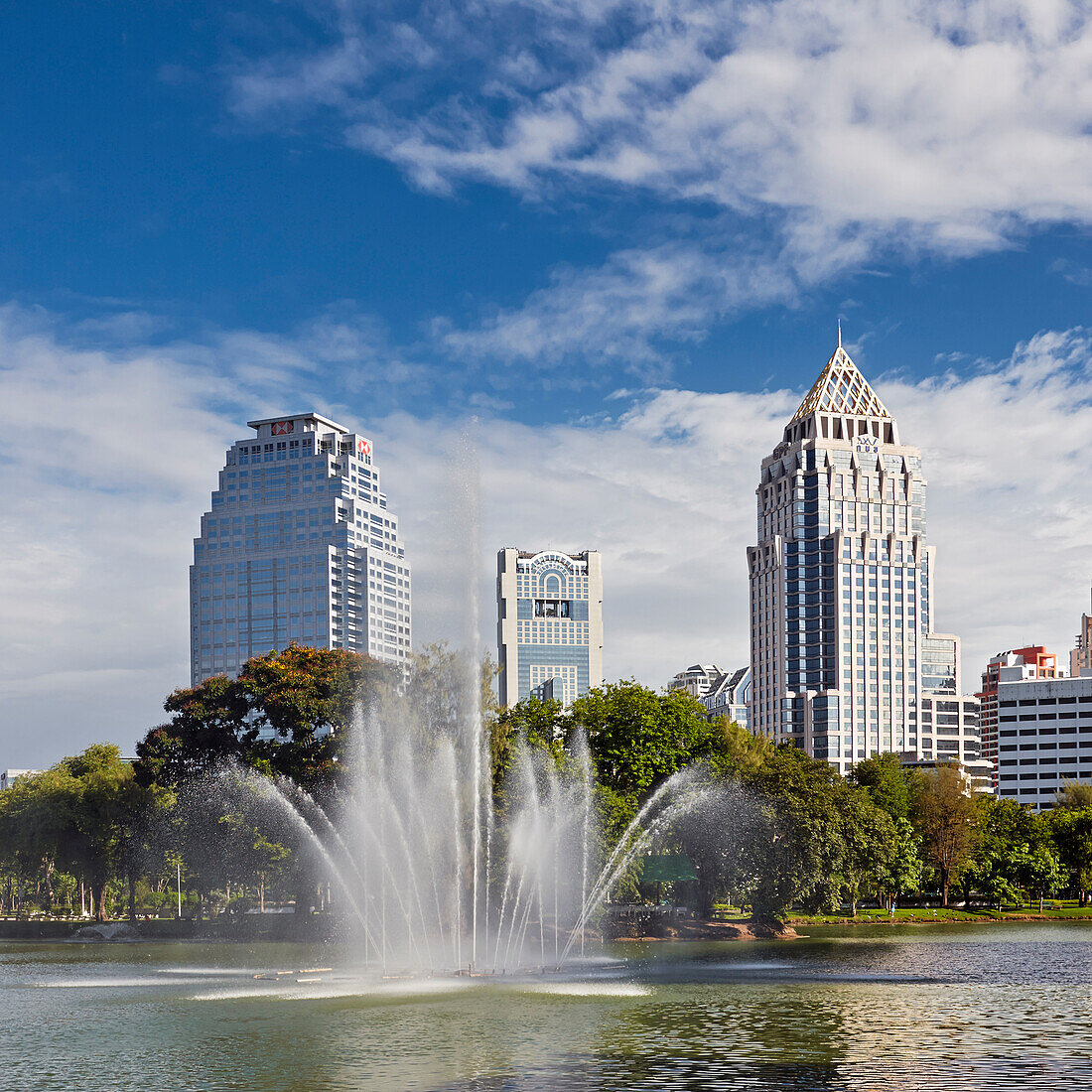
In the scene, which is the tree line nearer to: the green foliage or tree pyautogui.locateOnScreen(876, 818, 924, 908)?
tree pyautogui.locateOnScreen(876, 818, 924, 908)

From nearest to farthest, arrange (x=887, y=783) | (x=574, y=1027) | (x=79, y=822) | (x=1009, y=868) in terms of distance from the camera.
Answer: (x=574, y=1027)
(x=79, y=822)
(x=1009, y=868)
(x=887, y=783)

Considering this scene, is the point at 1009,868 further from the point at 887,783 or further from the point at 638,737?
the point at 638,737

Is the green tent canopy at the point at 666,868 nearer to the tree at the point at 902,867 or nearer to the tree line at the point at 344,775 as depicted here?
the tree line at the point at 344,775

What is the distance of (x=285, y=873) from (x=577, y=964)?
1401 inches

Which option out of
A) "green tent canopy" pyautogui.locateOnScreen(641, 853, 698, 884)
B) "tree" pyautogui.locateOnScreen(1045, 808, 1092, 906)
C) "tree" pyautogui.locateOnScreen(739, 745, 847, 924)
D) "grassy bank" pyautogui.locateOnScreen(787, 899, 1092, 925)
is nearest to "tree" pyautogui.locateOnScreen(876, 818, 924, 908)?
"grassy bank" pyautogui.locateOnScreen(787, 899, 1092, 925)

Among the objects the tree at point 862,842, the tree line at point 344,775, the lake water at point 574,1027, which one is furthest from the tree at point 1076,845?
the lake water at point 574,1027

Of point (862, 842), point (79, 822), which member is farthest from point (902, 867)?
point (79, 822)

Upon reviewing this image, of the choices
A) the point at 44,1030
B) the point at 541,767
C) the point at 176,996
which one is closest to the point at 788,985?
the point at 176,996

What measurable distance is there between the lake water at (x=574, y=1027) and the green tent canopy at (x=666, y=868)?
30.5m

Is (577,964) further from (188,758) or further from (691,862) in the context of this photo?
(188,758)

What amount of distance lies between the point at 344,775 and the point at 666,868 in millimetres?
26216

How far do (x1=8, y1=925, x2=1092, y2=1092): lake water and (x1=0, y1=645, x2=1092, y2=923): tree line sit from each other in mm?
25126

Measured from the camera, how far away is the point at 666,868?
326 ft

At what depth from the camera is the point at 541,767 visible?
291 feet
